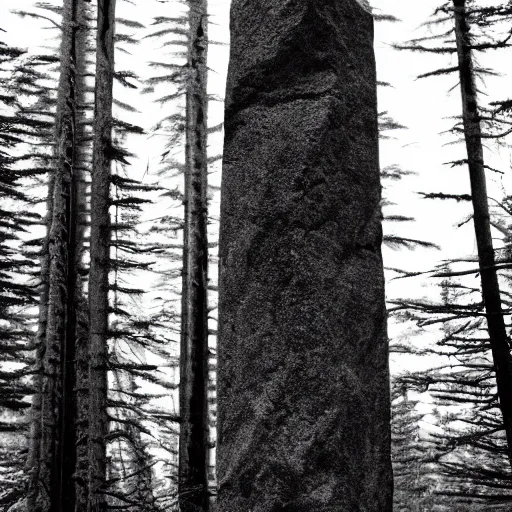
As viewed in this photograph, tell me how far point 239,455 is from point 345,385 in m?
0.83

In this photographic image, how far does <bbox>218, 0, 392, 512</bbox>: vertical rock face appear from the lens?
12.8ft

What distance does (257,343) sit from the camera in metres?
4.11

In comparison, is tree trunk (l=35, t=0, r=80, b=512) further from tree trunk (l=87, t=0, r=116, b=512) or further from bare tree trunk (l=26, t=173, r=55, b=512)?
tree trunk (l=87, t=0, r=116, b=512)

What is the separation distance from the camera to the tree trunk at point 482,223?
307 inches

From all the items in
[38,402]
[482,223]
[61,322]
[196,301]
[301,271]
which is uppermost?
[482,223]

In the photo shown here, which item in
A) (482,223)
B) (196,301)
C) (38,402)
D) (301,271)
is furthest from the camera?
(38,402)

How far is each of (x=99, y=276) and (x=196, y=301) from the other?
6.82ft

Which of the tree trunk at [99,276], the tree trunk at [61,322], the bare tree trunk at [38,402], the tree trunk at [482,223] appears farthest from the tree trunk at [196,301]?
the tree trunk at [482,223]

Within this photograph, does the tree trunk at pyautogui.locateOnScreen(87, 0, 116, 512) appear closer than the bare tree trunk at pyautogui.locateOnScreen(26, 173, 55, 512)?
Yes

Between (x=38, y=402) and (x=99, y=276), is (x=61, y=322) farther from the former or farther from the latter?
(x=38, y=402)

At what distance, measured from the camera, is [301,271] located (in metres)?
4.10

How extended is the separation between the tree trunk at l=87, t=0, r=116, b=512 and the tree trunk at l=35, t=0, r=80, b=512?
1055mm

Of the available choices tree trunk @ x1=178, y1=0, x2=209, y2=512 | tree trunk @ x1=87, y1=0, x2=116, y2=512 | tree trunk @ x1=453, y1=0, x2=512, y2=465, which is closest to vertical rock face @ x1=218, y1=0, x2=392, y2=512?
tree trunk @ x1=453, y1=0, x2=512, y2=465

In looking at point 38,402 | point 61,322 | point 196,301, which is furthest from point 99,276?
point 38,402
